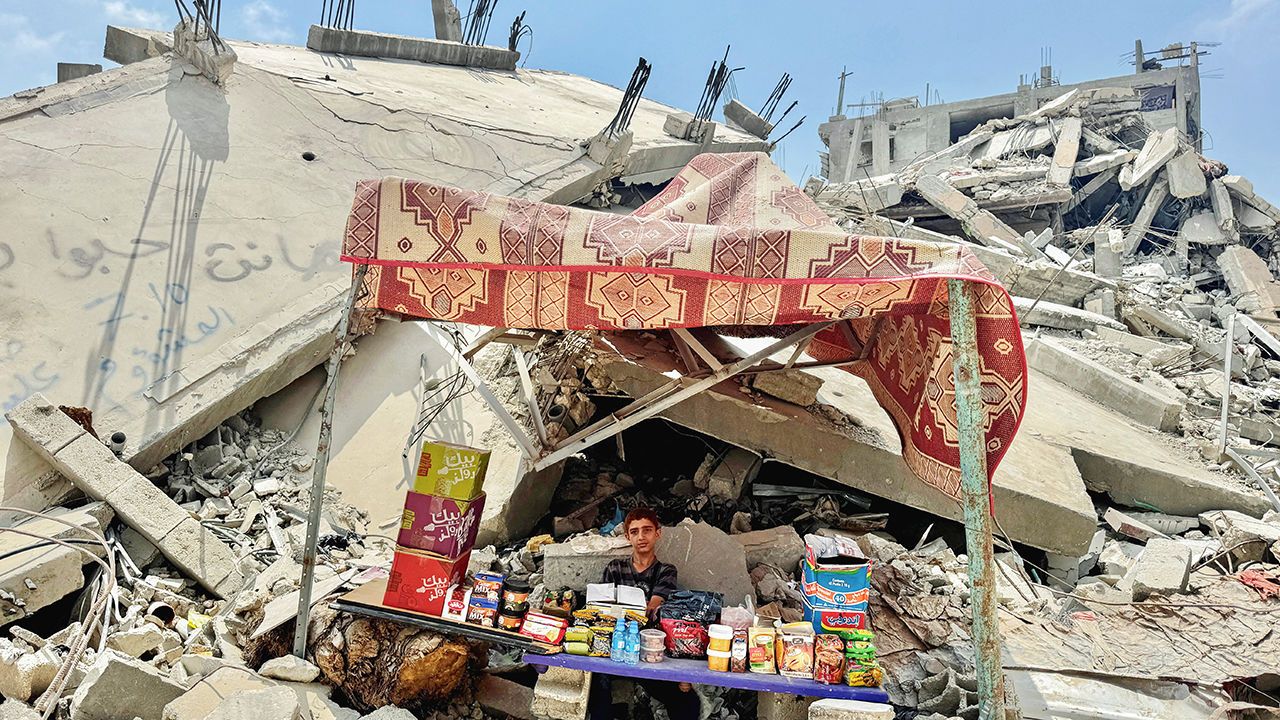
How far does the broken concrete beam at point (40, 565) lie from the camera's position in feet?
13.8

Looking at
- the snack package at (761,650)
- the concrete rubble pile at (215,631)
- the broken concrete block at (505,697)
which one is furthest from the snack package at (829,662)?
the concrete rubble pile at (215,631)

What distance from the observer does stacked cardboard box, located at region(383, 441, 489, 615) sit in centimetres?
391

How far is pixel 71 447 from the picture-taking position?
17.0 ft

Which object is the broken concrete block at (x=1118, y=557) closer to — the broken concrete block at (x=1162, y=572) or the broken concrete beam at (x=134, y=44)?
the broken concrete block at (x=1162, y=572)

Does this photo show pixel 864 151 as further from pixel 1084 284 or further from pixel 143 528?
pixel 143 528

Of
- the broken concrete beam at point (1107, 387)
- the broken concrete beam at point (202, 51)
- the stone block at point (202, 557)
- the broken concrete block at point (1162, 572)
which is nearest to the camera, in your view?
the broken concrete block at point (1162, 572)

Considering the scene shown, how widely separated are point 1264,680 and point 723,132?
37.5 feet

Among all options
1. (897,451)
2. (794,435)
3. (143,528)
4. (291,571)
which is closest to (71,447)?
(143,528)

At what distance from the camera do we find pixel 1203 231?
14883mm

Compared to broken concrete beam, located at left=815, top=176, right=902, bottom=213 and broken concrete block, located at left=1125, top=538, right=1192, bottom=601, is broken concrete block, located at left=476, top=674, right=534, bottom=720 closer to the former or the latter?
broken concrete block, located at left=1125, top=538, right=1192, bottom=601

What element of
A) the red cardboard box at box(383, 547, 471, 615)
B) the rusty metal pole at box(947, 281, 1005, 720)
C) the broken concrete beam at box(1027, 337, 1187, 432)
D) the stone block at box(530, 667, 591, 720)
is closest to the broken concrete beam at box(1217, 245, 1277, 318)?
the broken concrete beam at box(1027, 337, 1187, 432)

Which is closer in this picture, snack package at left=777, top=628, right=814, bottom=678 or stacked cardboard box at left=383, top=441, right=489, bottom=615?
snack package at left=777, top=628, right=814, bottom=678

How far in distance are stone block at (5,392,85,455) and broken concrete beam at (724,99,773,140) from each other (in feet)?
39.9

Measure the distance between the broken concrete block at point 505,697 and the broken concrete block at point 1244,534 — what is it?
480 cm
